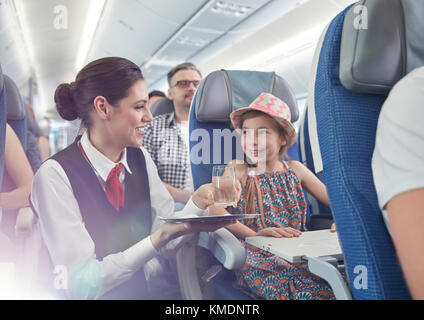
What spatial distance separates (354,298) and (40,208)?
0.86 meters

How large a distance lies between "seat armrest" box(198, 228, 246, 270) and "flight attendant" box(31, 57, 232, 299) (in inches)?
4.6

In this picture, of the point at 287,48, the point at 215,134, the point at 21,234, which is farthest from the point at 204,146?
the point at 287,48

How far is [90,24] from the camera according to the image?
4.55ft

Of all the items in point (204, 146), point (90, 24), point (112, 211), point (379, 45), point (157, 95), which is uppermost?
point (157, 95)

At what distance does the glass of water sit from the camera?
1.19 m

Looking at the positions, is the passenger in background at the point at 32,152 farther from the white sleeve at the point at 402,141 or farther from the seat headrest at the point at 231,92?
the white sleeve at the point at 402,141

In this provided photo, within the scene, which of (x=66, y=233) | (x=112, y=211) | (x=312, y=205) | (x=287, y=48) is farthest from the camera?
(x=287, y=48)

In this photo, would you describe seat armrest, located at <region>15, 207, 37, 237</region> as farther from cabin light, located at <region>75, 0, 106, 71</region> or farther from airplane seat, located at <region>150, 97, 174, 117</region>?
airplane seat, located at <region>150, 97, 174, 117</region>

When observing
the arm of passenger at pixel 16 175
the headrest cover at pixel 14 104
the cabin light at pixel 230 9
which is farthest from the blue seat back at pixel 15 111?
the cabin light at pixel 230 9

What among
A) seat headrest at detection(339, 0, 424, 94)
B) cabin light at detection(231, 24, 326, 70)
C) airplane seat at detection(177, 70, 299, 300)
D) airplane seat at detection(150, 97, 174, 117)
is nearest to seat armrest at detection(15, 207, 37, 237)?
airplane seat at detection(177, 70, 299, 300)

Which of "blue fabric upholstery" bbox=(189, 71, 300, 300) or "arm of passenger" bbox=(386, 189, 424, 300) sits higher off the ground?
"blue fabric upholstery" bbox=(189, 71, 300, 300)

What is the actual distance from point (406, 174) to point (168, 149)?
5.61 ft

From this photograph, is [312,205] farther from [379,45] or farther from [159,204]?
[379,45]
